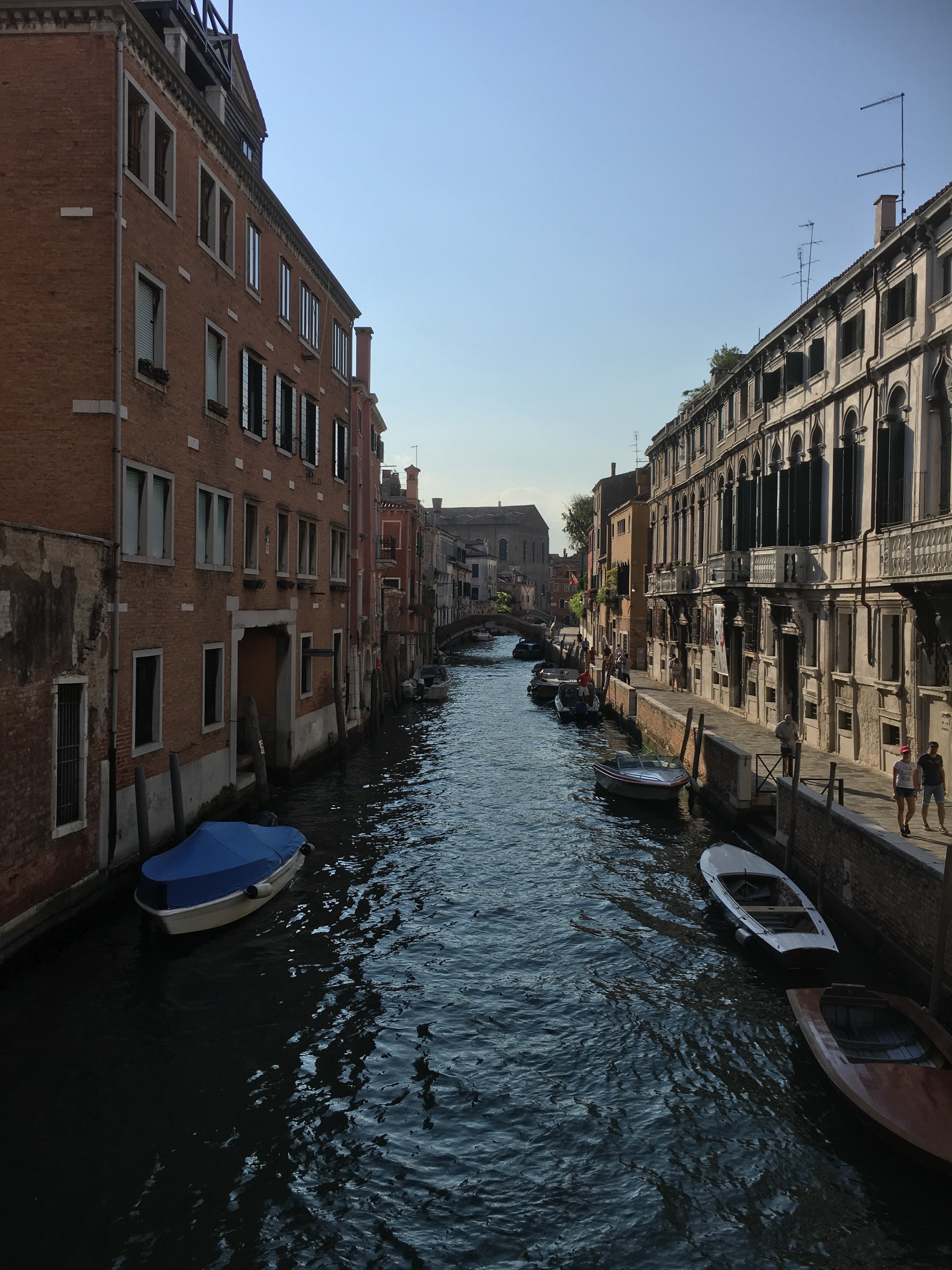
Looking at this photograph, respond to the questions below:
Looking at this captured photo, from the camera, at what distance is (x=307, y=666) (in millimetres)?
24328

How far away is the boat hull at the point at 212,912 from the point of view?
1194cm

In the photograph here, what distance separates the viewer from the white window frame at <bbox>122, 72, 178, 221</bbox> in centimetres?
1355

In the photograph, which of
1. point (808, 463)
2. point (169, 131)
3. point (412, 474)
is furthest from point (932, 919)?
point (412, 474)

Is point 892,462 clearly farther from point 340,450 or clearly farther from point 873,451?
point 340,450

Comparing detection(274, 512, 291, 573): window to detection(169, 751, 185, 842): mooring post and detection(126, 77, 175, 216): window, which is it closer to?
detection(169, 751, 185, 842): mooring post

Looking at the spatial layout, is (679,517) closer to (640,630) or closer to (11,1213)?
(640,630)

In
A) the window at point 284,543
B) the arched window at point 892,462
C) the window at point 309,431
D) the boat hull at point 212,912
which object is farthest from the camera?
the window at point 309,431

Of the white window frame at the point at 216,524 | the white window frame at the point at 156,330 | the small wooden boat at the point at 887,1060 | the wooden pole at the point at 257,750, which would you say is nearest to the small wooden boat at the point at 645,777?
the wooden pole at the point at 257,750

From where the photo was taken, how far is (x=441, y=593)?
243 feet

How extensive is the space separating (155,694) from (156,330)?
587 cm

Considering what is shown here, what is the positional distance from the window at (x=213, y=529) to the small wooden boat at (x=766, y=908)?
10.4m

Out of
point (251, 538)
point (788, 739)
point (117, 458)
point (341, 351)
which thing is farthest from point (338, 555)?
point (788, 739)

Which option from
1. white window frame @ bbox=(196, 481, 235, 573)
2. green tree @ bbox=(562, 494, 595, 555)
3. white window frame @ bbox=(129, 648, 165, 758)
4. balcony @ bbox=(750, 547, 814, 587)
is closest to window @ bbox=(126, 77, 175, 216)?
white window frame @ bbox=(196, 481, 235, 573)

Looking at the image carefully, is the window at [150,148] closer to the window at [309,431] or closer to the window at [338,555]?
the window at [309,431]
